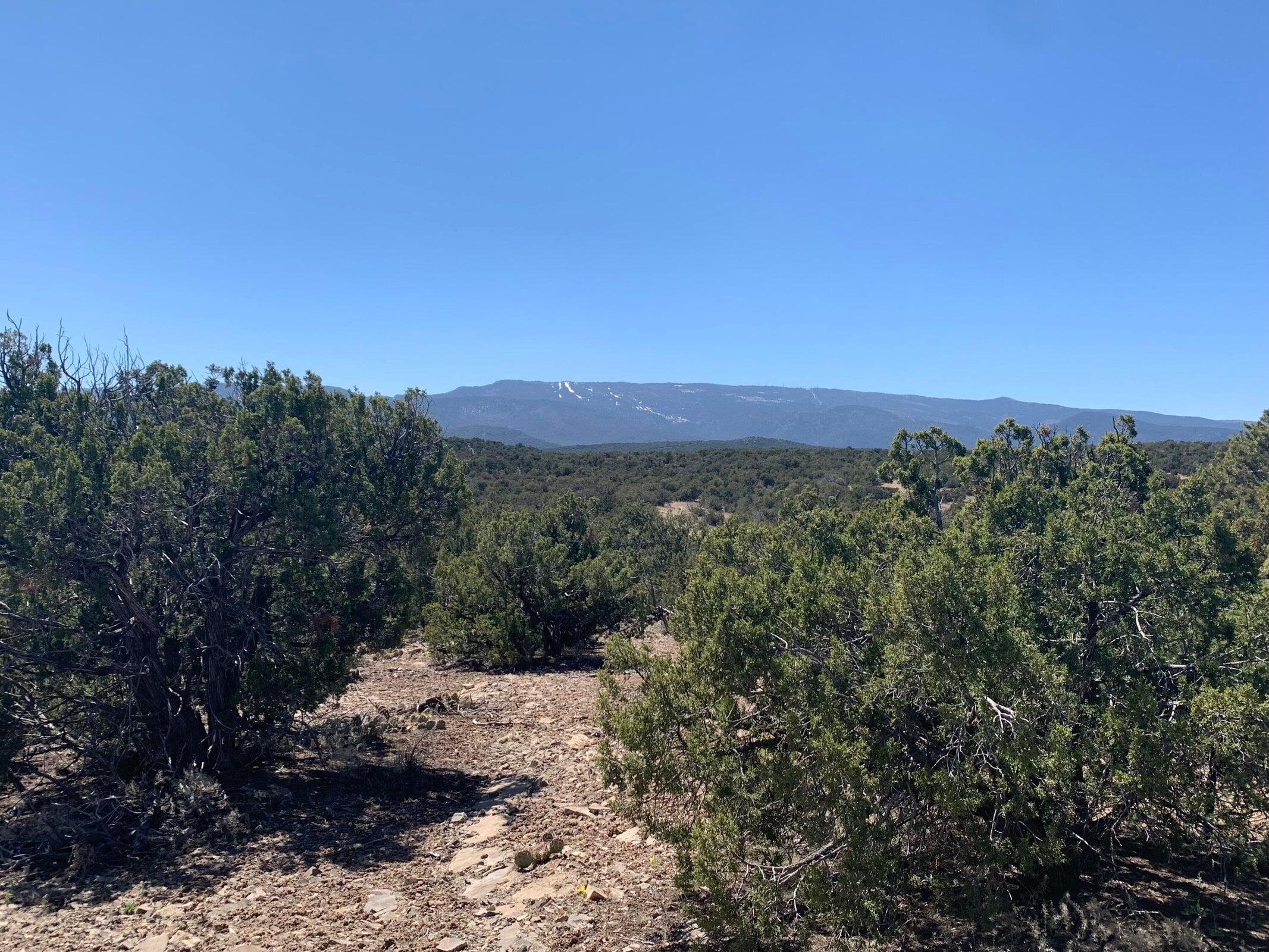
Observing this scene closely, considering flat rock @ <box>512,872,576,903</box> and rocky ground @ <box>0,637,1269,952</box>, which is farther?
flat rock @ <box>512,872,576,903</box>

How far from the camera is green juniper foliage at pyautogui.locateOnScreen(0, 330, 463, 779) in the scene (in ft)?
24.9

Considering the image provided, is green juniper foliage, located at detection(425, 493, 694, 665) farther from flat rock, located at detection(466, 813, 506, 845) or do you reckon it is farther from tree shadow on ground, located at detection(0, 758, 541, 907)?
flat rock, located at detection(466, 813, 506, 845)

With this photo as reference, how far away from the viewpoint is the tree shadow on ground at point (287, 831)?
263 inches

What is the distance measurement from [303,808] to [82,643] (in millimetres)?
2949

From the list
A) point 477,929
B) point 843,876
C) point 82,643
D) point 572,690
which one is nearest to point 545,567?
point 572,690

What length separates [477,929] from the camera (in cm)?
592

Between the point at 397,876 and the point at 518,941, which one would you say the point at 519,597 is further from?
the point at 518,941

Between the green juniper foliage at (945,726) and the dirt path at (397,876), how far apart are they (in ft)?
3.81

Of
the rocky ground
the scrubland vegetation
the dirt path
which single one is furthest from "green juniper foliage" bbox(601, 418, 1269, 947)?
the dirt path

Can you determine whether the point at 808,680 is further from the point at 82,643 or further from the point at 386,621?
the point at 82,643

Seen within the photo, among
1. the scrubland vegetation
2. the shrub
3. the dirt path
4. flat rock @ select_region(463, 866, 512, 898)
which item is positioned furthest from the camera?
the shrub

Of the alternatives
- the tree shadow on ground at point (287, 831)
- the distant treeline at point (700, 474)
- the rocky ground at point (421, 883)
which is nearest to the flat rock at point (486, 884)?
the rocky ground at point (421, 883)

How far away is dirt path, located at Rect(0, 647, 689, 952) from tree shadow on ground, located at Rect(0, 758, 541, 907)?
0.02 meters

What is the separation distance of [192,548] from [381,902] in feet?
14.1
